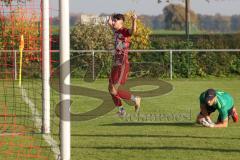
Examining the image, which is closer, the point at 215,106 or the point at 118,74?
the point at 215,106

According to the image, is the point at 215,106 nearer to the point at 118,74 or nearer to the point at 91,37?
the point at 118,74

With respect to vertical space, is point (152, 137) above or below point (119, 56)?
below

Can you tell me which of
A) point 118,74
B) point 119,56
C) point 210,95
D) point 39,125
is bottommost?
point 39,125

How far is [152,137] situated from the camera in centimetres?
1086

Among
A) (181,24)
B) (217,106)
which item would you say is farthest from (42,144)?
(181,24)

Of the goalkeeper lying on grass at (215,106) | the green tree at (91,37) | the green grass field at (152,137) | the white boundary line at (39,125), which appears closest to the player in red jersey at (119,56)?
the green grass field at (152,137)

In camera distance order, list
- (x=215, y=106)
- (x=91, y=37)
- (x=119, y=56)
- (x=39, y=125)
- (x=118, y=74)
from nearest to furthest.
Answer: (x=215, y=106) < (x=39, y=125) < (x=119, y=56) < (x=118, y=74) < (x=91, y=37)

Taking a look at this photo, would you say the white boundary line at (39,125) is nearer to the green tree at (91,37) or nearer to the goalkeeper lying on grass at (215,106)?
the goalkeeper lying on grass at (215,106)

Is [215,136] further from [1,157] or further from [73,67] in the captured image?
[73,67]

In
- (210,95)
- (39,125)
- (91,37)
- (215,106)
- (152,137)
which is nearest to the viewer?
(152,137)

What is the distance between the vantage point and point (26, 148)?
31.9 ft

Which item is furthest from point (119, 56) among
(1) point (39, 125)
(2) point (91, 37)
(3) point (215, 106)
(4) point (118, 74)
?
(2) point (91, 37)

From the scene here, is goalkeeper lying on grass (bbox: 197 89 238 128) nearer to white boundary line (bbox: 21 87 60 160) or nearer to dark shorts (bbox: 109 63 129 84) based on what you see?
dark shorts (bbox: 109 63 129 84)

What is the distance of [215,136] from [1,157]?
3.73 m
